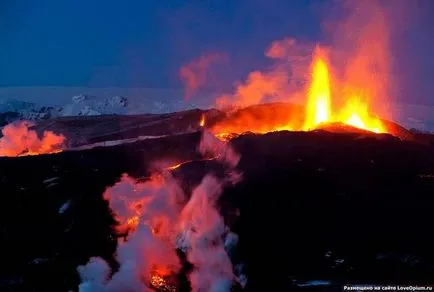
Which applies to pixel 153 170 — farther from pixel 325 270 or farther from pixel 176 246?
pixel 325 270

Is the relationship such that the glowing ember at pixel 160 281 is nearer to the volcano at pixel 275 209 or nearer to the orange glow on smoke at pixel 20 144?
the volcano at pixel 275 209

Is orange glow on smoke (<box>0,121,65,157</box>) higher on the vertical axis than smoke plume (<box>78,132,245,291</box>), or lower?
higher

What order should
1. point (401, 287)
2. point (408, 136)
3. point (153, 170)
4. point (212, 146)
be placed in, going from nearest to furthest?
point (401, 287), point (153, 170), point (212, 146), point (408, 136)

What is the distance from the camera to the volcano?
98.6 feet

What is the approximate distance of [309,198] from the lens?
37.1 meters

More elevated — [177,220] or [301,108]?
[301,108]

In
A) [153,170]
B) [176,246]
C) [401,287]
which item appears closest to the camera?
[401,287]

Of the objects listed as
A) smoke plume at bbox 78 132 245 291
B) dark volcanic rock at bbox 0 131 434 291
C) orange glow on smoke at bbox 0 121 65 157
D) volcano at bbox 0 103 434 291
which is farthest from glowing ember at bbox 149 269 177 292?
orange glow on smoke at bbox 0 121 65 157

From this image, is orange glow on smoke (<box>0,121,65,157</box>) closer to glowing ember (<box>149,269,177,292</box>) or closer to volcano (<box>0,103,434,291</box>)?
volcano (<box>0,103,434,291</box>)

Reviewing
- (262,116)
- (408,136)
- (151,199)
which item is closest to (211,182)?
(151,199)

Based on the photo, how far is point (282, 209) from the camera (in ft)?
118

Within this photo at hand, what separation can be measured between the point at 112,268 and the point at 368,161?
2033 cm

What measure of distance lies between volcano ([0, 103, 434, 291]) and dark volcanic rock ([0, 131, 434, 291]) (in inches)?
3.1

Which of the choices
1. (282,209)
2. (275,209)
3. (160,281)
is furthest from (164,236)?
(282,209)
